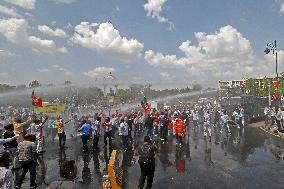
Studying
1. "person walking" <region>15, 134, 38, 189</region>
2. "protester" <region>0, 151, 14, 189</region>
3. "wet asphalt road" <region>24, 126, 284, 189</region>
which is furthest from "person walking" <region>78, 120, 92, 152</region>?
"protester" <region>0, 151, 14, 189</region>

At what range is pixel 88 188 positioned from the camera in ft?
33.6

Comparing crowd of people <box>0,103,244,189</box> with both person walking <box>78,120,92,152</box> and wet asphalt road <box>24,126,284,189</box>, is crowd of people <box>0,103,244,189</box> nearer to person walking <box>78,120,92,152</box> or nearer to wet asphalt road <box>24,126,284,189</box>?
person walking <box>78,120,92,152</box>

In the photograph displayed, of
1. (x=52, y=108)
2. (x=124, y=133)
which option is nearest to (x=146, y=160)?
(x=124, y=133)

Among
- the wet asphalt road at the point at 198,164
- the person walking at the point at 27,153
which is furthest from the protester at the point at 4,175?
the wet asphalt road at the point at 198,164

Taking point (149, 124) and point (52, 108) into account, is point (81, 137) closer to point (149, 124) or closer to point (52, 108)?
point (149, 124)

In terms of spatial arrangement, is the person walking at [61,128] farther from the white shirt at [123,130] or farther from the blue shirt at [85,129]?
the white shirt at [123,130]

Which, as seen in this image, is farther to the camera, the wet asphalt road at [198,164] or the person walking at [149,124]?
the person walking at [149,124]

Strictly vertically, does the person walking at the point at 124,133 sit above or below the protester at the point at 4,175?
below

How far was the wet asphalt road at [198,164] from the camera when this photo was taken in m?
10.8

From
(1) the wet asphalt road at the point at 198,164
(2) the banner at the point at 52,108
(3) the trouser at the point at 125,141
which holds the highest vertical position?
(2) the banner at the point at 52,108

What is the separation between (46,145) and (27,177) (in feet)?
23.3

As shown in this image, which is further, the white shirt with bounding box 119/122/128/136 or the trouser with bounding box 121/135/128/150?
the trouser with bounding box 121/135/128/150

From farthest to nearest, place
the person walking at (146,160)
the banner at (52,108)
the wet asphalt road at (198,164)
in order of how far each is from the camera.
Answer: the banner at (52,108)
the wet asphalt road at (198,164)
the person walking at (146,160)

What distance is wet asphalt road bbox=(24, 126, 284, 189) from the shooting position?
10812mm
